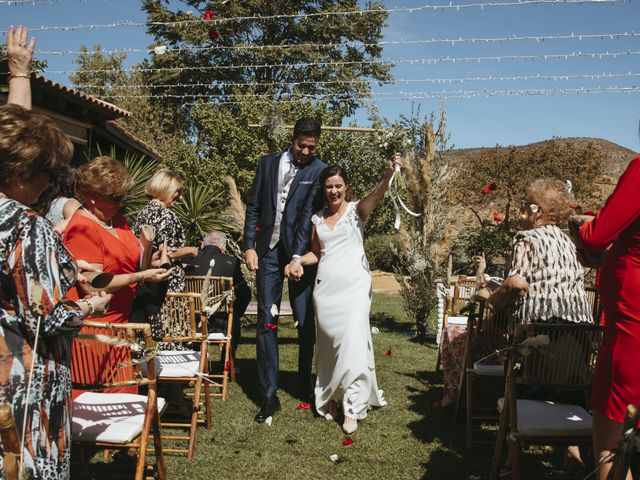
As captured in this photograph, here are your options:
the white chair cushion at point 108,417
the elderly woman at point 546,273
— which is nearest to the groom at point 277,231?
the white chair cushion at point 108,417

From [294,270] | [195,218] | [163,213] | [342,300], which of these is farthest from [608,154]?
[163,213]

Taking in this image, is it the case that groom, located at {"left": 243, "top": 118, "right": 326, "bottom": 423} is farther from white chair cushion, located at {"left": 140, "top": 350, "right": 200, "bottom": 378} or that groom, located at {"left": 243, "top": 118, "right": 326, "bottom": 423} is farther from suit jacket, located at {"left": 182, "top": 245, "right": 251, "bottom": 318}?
suit jacket, located at {"left": 182, "top": 245, "right": 251, "bottom": 318}

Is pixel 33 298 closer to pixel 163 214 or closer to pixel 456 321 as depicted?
pixel 163 214

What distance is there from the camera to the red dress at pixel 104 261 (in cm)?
298

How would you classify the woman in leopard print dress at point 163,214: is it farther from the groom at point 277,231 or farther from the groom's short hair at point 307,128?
the groom's short hair at point 307,128

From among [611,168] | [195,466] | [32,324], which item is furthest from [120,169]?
[611,168]

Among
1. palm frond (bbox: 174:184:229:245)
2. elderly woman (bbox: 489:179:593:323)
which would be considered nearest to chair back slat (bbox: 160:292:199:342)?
elderly woman (bbox: 489:179:593:323)

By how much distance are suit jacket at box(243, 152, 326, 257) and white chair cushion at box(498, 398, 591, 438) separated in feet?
7.94

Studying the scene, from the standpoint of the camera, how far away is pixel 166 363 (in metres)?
4.61

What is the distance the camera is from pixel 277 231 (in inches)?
214

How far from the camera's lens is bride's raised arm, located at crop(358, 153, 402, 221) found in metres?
4.90

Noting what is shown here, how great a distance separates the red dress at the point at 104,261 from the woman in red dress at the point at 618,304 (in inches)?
82.8

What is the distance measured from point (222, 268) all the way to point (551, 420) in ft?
13.8

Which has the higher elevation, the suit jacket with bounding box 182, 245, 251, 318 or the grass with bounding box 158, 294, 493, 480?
the suit jacket with bounding box 182, 245, 251, 318
